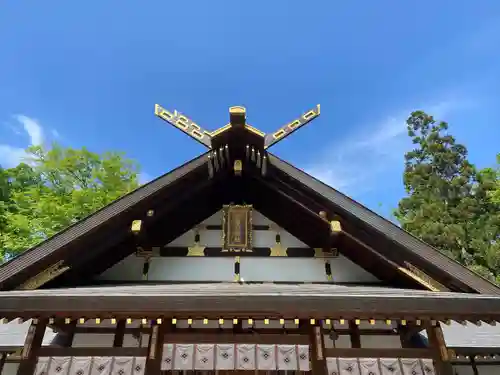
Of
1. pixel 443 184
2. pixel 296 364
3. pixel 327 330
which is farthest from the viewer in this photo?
pixel 443 184

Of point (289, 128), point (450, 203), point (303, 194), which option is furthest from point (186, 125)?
point (450, 203)

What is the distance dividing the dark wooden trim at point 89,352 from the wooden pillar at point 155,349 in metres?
0.13

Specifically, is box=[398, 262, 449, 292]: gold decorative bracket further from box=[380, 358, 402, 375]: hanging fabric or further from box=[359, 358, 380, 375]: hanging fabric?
box=[359, 358, 380, 375]: hanging fabric

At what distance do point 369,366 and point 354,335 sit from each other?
1.33 meters

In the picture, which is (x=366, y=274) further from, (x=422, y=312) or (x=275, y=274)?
(x=422, y=312)

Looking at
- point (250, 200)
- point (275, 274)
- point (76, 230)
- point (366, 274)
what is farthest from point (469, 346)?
point (76, 230)

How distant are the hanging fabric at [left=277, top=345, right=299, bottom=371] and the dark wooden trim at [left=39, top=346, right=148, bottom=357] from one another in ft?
7.62

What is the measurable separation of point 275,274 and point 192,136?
12.0 feet

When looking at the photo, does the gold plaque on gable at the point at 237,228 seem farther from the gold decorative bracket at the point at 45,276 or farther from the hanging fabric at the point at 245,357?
the gold decorative bracket at the point at 45,276

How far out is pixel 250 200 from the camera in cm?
941

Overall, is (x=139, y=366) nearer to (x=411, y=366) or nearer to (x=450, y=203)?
(x=411, y=366)

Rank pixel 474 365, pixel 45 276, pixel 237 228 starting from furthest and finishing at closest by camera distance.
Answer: pixel 237 228
pixel 474 365
pixel 45 276

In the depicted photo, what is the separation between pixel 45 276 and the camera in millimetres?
6828

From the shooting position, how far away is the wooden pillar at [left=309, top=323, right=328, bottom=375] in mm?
6316
